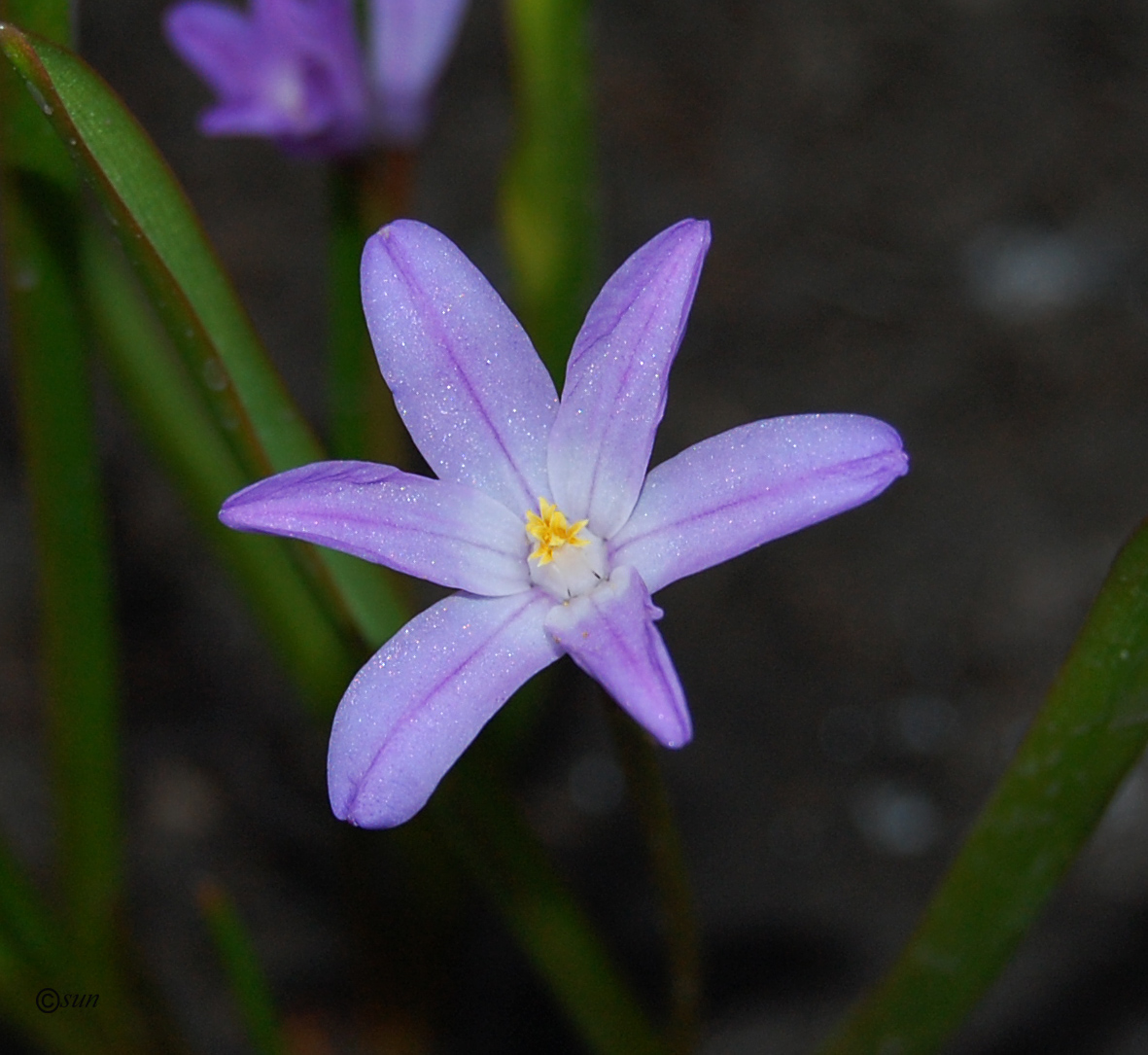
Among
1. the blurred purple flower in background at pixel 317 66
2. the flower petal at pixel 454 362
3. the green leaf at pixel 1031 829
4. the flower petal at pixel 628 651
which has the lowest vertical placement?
the green leaf at pixel 1031 829

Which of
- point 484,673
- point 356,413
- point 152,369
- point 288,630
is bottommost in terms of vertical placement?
point 484,673

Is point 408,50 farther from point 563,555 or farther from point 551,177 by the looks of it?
point 563,555

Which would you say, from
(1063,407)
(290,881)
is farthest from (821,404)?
(290,881)

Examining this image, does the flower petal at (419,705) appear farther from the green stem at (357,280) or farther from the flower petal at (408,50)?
the flower petal at (408,50)

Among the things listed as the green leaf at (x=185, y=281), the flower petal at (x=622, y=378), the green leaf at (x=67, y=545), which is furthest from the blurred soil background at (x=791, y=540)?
the flower petal at (x=622, y=378)

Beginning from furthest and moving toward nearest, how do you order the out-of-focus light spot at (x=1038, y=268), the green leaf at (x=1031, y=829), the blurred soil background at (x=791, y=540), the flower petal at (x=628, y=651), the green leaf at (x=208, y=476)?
the out-of-focus light spot at (x=1038, y=268) < the blurred soil background at (x=791, y=540) < the green leaf at (x=208, y=476) < the green leaf at (x=1031, y=829) < the flower petal at (x=628, y=651)

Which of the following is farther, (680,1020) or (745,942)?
(745,942)

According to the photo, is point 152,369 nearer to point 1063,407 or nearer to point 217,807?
point 217,807
